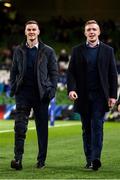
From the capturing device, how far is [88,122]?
11.9 meters

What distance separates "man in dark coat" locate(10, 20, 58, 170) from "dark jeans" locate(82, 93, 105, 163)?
1.99ft

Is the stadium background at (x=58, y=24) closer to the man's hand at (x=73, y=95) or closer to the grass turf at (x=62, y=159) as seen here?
the grass turf at (x=62, y=159)

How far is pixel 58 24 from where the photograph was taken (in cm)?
4172

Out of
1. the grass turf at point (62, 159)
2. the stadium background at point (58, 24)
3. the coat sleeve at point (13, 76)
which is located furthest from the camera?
the stadium background at point (58, 24)

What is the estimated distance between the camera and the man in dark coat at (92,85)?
11.6 metres

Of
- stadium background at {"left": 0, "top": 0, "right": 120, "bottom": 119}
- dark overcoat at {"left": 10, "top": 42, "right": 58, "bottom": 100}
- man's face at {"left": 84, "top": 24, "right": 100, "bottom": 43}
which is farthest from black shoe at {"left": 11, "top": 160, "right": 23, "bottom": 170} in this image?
stadium background at {"left": 0, "top": 0, "right": 120, "bottom": 119}

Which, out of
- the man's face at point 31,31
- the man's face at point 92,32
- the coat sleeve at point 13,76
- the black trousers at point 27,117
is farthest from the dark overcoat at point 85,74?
the coat sleeve at point 13,76

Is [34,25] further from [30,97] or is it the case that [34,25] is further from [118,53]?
[118,53]

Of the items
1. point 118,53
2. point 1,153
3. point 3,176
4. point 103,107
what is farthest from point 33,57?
point 118,53

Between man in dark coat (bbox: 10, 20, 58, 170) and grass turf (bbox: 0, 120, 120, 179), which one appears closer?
grass turf (bbox: 0, 120, 120, 179)

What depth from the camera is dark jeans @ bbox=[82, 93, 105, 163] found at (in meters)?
11.6

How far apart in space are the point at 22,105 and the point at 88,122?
1035 millimetres

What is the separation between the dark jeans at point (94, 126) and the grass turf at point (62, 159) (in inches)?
11.6

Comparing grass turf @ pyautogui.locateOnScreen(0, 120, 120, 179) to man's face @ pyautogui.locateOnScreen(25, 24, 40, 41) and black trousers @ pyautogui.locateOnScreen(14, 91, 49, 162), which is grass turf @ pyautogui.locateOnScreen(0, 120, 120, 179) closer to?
black trousers @ pyautogui.locateOnScreen(14, 91, 49, 162)
